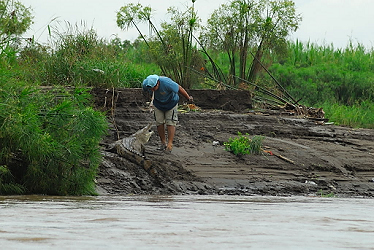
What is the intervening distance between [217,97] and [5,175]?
9593mm

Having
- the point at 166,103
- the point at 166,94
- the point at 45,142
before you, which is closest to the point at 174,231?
the point at 45,142

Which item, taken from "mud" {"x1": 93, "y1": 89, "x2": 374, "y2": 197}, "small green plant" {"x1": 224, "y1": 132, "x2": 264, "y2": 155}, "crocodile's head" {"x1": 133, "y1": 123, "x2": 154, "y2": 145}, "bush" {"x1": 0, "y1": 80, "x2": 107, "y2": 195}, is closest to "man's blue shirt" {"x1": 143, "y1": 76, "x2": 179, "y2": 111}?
"crocodile's head" {"x1": 133, "y1": 123, "x2": 154, "y2": 145}

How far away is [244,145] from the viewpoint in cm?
1362

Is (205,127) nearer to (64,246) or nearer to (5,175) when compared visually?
(5,175)

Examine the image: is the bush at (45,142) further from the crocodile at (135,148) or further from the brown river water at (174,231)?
the brown river water at (174,231)

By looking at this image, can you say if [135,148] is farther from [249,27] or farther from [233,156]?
[249,27]

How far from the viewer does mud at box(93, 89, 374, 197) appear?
11508 millimetres

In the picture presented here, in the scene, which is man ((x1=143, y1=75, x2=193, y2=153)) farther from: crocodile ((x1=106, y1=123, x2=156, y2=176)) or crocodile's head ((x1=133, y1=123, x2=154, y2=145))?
crocodile ((x1=106, y1=123, x2=156, y2=176))

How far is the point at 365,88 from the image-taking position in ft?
87.8

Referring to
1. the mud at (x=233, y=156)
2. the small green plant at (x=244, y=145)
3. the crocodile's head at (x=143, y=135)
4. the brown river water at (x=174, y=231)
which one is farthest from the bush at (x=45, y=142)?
the small green plant at (x=244, y=145)

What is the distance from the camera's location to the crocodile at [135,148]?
38.0 ft

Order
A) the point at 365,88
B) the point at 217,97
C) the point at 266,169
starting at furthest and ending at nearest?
the point at 365,88
the point at 217,97
the point at 266,169

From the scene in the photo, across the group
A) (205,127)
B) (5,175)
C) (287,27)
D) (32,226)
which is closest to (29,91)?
(5,175)

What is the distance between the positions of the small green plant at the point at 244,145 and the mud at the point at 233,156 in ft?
0.42
